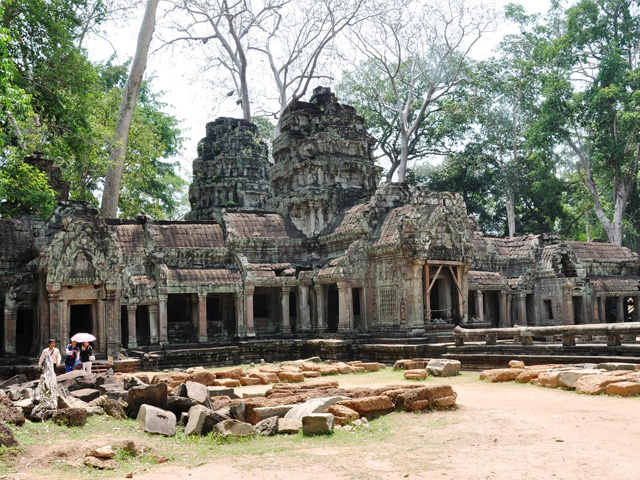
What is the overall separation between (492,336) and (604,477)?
455 inches

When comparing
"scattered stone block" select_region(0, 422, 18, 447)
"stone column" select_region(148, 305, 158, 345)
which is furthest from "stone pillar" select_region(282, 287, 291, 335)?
"scattered stone block" select_region(0, 422, 18, 447)

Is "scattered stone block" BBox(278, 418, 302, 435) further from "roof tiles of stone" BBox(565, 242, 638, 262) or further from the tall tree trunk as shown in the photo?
"roof tiles of stone" BBox(565, 242, 638, 262)

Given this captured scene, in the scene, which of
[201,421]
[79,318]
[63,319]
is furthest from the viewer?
[79,318]

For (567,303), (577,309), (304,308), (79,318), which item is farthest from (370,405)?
(577,309)

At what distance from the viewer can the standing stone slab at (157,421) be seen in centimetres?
1008

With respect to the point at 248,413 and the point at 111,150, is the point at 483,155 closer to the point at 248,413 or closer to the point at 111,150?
the point at 111,150

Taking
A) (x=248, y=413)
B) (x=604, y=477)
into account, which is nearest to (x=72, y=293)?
(x=248, y=413)

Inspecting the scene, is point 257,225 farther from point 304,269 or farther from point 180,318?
point 180,318

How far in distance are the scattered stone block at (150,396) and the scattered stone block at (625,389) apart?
25.8ft

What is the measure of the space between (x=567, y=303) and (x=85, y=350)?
20.8 metres

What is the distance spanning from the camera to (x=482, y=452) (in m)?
8.30

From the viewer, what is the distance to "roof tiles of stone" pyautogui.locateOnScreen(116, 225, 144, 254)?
2375 centimetres

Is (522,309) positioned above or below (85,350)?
above

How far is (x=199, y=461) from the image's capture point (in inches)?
332
